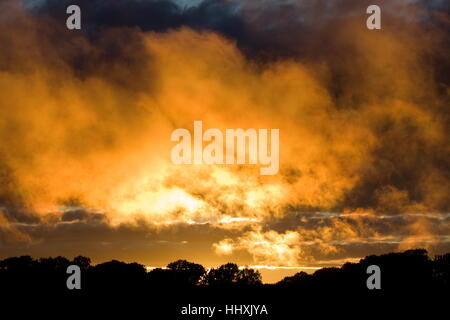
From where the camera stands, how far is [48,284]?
16938 cm

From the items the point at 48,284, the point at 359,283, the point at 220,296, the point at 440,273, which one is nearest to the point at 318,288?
the point at 359,283
